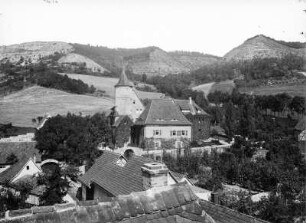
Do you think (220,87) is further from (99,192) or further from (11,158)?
(99,192)

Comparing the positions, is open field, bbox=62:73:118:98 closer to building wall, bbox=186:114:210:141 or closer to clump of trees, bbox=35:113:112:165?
building wall, bbox=186:114:210:141

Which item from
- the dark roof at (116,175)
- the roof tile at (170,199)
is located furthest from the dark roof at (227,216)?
the dark roof at (116,175)

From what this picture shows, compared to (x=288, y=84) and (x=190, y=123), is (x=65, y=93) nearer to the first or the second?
(x=190, y=123)

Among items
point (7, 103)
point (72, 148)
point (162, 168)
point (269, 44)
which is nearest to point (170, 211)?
point (162, 168)

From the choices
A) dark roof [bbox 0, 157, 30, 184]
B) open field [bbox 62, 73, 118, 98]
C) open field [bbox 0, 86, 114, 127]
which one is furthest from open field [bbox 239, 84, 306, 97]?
dark roof [bbox 0, 157, 30, 184]

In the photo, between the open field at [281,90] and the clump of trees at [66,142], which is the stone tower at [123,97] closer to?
the clump of trees at [66,142]
